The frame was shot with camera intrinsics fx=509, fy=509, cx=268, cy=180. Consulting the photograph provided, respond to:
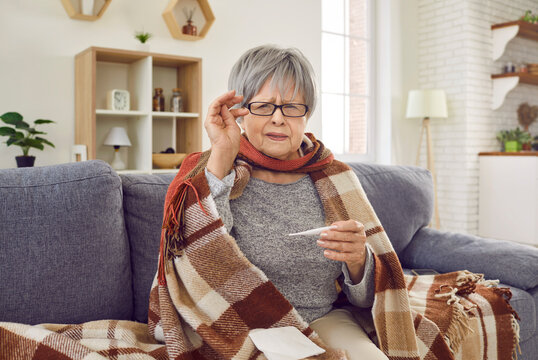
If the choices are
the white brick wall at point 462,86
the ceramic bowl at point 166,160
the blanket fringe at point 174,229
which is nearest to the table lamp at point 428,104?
the white brick wall at point 462,86

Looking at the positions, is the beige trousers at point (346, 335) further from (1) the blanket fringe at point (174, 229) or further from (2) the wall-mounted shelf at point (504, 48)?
(2) the wall-mounted shelf at point (504, 48)

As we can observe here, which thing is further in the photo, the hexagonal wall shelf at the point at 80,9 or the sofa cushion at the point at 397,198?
the hexagonal wall shelf at the point at 80,9

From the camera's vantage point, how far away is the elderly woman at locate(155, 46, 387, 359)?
124cm

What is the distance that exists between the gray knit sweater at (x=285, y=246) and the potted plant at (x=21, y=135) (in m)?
2.04

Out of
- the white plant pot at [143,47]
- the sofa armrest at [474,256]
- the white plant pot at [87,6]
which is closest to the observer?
the sofa armrest at [474,256]

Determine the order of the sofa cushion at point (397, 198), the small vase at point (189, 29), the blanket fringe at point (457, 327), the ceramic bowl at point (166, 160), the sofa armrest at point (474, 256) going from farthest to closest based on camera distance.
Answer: the small vase at point (189, 29), the ceramic bowl at point (166, 160), the sofa cushion at point (397, 198), the sofa armrest at point (474, 256), the blanket fringe at point (457, 327)

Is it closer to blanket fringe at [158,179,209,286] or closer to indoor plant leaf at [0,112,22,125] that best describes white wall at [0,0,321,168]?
indoor plant leaf at [0,112,22,125]

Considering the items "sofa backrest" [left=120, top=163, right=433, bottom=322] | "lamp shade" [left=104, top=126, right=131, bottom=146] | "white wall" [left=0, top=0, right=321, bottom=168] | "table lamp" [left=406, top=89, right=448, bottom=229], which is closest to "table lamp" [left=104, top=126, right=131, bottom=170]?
"lamp shade" [left=104, top=126, right=131, bottom=146]

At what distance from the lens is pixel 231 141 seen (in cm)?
133

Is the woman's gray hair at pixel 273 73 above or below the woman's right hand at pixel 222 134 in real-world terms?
above

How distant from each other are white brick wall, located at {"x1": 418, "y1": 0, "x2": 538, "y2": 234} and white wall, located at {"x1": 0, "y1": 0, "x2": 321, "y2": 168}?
2196mm

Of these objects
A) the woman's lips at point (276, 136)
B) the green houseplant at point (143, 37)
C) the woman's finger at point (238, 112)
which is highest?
the green houseplant at point (143, 37)

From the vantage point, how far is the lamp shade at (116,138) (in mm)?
3355

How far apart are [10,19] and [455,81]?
383 centimetres
